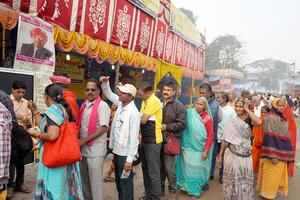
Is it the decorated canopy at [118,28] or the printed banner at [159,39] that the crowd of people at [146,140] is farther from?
the printed banner at [159,39]

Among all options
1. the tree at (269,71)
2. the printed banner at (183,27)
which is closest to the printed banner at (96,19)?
the printed banner at (183,27)

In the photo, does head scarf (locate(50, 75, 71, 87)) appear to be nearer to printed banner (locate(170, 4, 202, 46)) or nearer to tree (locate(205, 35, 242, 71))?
printed banner (locate(170, 4, 202, 46))

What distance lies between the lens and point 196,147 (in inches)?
182

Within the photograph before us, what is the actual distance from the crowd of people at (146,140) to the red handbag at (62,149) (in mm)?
37

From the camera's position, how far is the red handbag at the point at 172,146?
4367 millimetres

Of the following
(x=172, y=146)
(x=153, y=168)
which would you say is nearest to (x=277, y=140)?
(x=172, y=146)

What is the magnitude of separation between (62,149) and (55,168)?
21 cm

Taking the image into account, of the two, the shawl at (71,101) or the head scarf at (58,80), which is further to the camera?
the head scarf at (58,80)

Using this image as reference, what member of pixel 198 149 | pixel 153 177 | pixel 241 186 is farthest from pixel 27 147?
pixel 241 186

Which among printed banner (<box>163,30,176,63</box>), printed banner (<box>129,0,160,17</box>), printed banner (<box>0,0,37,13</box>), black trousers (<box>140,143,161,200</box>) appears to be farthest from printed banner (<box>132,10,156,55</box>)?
black trousers (<box>140,143,161,200</box>)

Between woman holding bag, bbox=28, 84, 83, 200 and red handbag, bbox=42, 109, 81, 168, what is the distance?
0.04 meters

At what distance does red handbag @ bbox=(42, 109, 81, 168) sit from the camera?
2.68 metres

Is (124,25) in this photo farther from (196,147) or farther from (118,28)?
(196,147)

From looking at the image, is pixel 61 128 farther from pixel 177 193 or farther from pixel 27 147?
pixel 177 193
